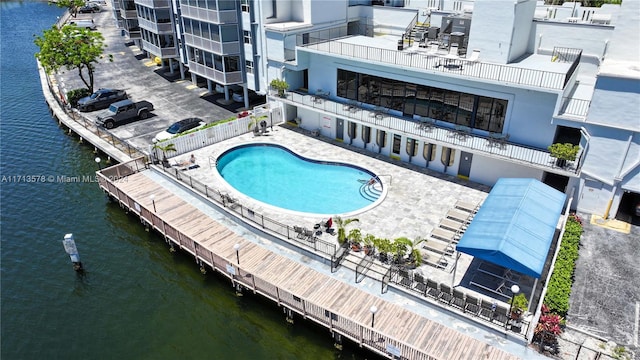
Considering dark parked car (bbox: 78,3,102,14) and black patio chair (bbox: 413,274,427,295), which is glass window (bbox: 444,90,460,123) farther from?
dark parked car (bbox: 78,3,102,14)

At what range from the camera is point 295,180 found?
32656 mm

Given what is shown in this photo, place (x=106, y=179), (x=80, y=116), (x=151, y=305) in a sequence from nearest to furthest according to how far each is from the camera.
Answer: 1. (x=151, y=305)
2. (x=106, y=179)
3. (x=80, y=116)

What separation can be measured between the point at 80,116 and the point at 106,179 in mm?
15530

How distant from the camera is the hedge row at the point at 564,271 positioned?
63.7 ft

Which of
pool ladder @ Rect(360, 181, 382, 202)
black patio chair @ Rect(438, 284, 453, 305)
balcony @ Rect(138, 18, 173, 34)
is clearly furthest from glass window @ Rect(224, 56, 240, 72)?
black patio chair @ Rect(438, 284, 453, 305)

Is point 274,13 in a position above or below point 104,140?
above

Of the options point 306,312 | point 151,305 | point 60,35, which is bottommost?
point 151,305

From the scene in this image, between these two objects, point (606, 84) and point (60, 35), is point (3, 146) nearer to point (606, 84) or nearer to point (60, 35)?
point (60, 35)

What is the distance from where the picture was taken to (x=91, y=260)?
87.4 ft

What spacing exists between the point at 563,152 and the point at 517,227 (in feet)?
25.4

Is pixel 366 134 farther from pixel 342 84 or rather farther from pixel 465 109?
pixel 465 109

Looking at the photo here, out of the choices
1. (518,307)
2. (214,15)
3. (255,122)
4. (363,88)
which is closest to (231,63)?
(214,15)

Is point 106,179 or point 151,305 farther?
point 106,179

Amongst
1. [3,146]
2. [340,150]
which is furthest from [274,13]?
[3,146]
